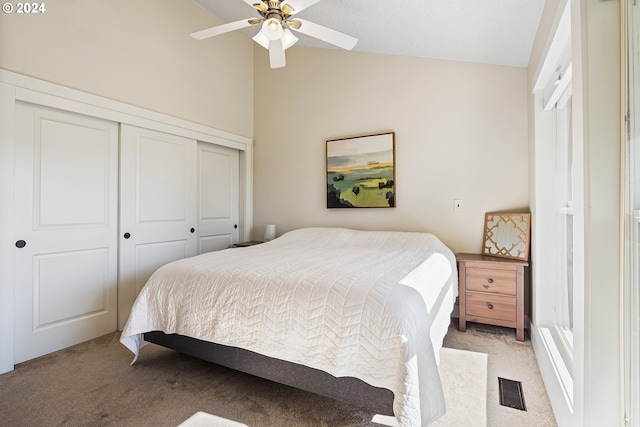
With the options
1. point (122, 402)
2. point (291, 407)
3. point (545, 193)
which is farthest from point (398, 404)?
point (545, 193)

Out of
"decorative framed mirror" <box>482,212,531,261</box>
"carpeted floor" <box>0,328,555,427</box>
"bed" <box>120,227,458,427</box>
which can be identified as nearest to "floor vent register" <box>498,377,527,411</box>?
"carpeted floor" <box>0,328,555,427</box>

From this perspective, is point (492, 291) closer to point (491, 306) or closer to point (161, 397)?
point (491, 306)

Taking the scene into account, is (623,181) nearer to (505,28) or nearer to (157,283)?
(505,28)

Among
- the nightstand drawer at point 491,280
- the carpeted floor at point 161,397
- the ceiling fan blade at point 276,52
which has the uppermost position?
the ceiling fan blade at point 276,52

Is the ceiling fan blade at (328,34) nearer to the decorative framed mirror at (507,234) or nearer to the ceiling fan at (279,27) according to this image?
the ceiling fan at (279,27)

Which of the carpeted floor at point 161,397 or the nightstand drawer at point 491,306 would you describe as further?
the nightstand drawer at point 491,306

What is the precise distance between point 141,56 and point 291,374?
3.01 metres

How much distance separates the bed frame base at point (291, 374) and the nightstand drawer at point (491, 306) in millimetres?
1480

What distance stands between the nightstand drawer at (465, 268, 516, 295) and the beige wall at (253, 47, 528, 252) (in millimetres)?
422

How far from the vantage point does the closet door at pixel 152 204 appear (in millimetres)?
2734

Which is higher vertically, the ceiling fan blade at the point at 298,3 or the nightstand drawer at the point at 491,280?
the ceiling fan blade at the point at 298,3

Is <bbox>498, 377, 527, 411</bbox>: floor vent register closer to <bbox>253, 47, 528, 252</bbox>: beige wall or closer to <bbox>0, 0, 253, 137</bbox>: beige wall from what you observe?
<bbox>253, 47, 528, 252</bbox>: beige wall

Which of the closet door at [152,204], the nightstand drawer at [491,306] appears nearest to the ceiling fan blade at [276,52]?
the closet door at [152,204]

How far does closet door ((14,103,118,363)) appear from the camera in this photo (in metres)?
2.13
